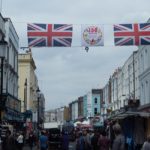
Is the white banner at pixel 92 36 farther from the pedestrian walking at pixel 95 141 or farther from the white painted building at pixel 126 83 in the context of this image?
the white painted building at pixel 126 83

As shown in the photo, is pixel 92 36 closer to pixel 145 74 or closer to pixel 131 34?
pixel 131 34

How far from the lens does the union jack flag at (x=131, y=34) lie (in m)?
29.7

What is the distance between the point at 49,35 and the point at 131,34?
4.77m

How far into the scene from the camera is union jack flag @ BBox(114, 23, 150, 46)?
29672 millimetres

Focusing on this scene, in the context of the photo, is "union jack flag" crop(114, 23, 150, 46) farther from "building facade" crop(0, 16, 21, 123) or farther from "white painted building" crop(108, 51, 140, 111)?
"white painted building" crop(108, 51, 140, 111)

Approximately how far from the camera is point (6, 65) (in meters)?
49.5

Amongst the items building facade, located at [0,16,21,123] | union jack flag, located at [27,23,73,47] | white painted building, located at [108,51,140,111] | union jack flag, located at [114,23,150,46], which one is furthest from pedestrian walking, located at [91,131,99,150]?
white painted building, located at [108,51,140,111]

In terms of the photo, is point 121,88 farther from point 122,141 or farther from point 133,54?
point 122,141

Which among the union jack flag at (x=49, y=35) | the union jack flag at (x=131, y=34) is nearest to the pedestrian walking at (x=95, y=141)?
the union jack flag at (x=49, y=35)

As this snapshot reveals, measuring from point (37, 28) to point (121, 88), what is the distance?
→ 56069mm

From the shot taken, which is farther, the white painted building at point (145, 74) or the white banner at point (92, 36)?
the white painted building at point (145, 74)

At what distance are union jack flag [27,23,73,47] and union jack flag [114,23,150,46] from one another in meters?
2.79

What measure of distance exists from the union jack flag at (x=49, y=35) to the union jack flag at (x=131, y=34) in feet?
9.15

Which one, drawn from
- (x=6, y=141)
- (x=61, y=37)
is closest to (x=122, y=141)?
(x=6, y=141)
